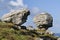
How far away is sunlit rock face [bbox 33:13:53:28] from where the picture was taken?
206 feet

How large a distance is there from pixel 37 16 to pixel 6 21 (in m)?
15.2

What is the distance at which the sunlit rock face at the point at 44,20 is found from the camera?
62.8 meters

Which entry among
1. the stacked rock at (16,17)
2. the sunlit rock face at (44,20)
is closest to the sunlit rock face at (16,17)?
the stacked rock at (16,17)

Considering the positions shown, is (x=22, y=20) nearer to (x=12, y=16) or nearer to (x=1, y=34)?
(x=12, y=16)

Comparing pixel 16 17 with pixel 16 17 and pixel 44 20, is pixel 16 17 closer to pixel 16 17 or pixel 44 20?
pixel 16 17

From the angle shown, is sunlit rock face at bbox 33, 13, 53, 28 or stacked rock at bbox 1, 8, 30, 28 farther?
sunlit rock face at bbox 33, 13, 53, 28

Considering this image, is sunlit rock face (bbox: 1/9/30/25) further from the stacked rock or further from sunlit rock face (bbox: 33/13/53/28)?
sunlit rock face (bbox: 33/13/53/28)

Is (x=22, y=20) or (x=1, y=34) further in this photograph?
(x=22, y=20)

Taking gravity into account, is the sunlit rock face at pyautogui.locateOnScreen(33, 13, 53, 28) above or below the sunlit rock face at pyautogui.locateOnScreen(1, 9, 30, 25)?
below

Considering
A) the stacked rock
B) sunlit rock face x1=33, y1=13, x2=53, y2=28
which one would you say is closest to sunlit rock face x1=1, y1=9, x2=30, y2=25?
the stacked rock

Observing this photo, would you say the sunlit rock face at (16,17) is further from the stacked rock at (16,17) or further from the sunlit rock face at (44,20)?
the sunlit rock face at (44,20)

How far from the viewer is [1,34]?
128ft

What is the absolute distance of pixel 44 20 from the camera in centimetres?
6281

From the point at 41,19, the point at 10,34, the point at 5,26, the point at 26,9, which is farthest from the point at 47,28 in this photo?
the point at 10,34
